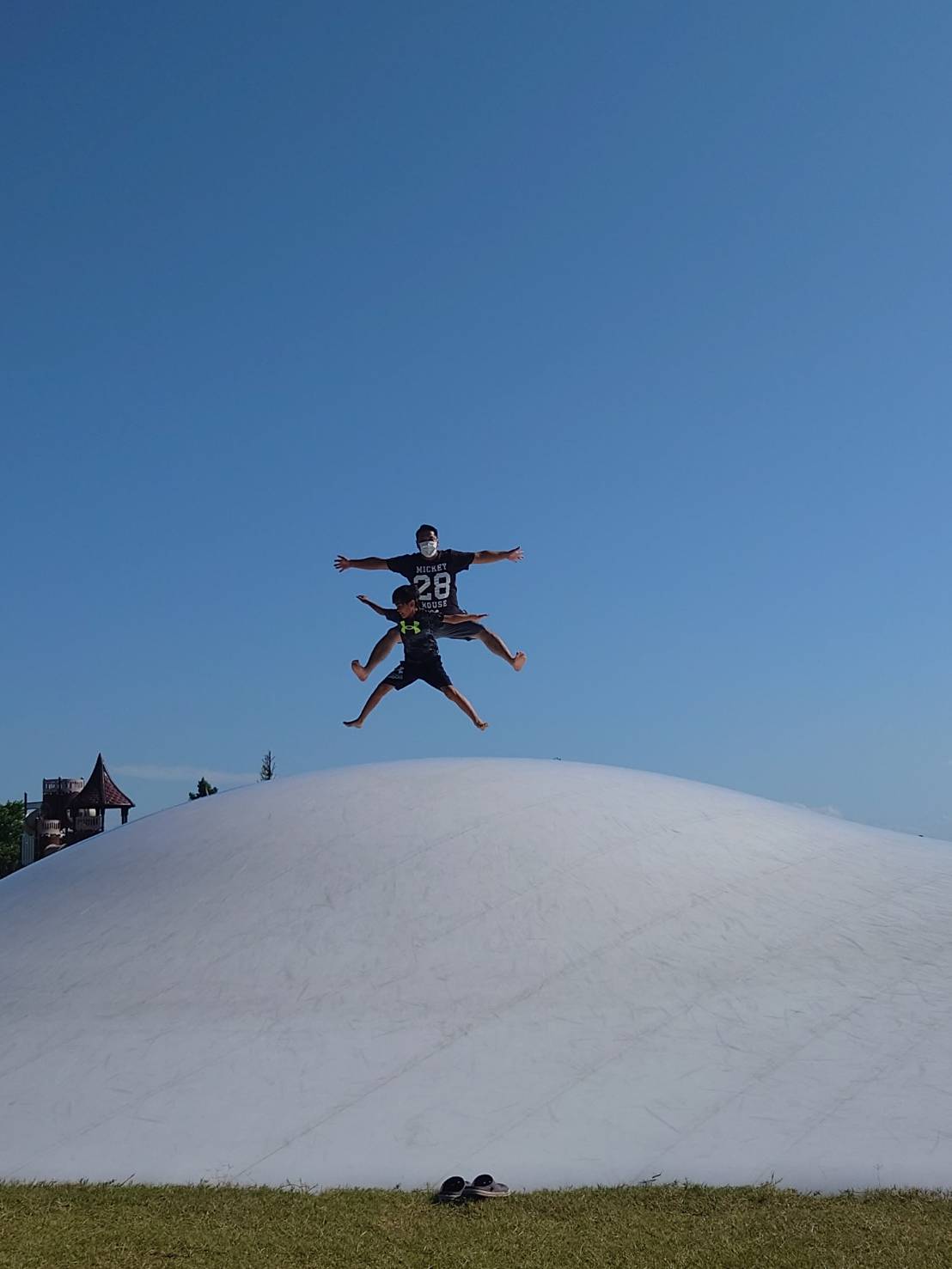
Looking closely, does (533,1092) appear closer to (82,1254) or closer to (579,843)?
(82,1254)

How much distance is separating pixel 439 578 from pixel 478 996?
10052 millimetres

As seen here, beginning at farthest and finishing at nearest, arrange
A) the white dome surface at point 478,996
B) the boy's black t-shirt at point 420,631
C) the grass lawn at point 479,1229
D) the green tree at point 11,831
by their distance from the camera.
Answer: the green tree at point 11,831
the boy's black t-shirt at point 420,631
the white dome surface at point 478,996
the grass lawn at point 479,1229

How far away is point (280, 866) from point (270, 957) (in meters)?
2.09

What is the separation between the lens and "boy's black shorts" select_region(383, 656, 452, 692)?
67.9 feet

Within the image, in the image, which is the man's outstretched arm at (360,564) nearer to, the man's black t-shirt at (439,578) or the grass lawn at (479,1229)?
the man's black t-shirt at (439,578)

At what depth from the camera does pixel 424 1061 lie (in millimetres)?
10969

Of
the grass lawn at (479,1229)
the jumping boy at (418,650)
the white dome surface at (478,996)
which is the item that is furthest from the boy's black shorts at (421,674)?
the grass lawn at (479,1229)

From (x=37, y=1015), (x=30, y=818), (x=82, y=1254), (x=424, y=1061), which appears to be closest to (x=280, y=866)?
(x=37, y=1015)

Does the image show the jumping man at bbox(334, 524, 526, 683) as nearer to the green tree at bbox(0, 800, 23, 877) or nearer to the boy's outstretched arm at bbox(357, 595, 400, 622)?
the boy's outstretched arm at bbox(357, 595, 400, 622)

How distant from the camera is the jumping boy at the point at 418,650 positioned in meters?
20.6

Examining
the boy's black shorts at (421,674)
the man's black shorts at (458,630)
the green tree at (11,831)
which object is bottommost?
the green tree at (11,831)

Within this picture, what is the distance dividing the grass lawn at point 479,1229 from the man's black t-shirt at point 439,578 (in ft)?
41.8

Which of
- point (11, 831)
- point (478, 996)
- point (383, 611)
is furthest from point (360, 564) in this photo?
point (11, 831)

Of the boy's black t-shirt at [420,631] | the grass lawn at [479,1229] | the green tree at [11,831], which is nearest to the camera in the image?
the grass lawn at [479,1229]
